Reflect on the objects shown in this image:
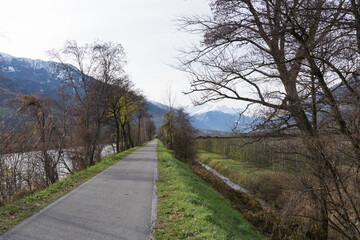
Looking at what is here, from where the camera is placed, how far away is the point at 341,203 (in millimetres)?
5777

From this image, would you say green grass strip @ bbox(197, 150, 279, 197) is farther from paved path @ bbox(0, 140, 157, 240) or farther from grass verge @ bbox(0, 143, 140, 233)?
grass verge @ bbox(0, 143, 140, 233)

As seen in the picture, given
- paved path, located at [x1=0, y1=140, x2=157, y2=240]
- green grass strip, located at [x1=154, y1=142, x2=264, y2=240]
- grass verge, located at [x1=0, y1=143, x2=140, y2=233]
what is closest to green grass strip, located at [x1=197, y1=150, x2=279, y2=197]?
green grass strip, located at [x1=154, y1=142, x2=264, y2=240]

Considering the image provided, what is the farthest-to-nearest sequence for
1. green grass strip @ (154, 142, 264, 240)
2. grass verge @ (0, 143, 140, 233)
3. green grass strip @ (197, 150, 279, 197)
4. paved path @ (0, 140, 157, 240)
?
green grass strip @ (197, 150, 279, 197) → grass verge @ (0, 143, 140, 233) → green grass strip @ (154, 142, 264, 240) → paved path @ (0, 140, 157, 240)

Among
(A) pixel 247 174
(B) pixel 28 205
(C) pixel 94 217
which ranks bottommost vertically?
(A) pixel 247 174

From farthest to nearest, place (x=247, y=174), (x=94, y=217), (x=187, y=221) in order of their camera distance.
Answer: (x=247, y=174) < (x=94, y=217) < (x=187, y=221)

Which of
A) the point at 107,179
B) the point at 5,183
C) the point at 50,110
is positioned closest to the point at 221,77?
the point at 107,179

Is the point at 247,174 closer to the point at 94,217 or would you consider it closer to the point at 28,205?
the point at 94,217

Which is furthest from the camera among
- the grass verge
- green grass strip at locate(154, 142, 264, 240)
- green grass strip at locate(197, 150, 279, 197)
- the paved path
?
green grass strip at locate(197, 150, 279, 197)

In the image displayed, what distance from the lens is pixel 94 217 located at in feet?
18.4

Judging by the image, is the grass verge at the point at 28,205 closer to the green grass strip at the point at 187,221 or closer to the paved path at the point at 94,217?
the paved path at the point at 94,217

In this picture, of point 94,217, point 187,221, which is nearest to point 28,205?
point 94,217

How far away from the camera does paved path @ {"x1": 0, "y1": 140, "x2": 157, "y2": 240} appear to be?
15.0ft

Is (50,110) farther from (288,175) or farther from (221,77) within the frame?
(288,175)

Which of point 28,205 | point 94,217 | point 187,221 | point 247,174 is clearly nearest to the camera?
point 187,221
